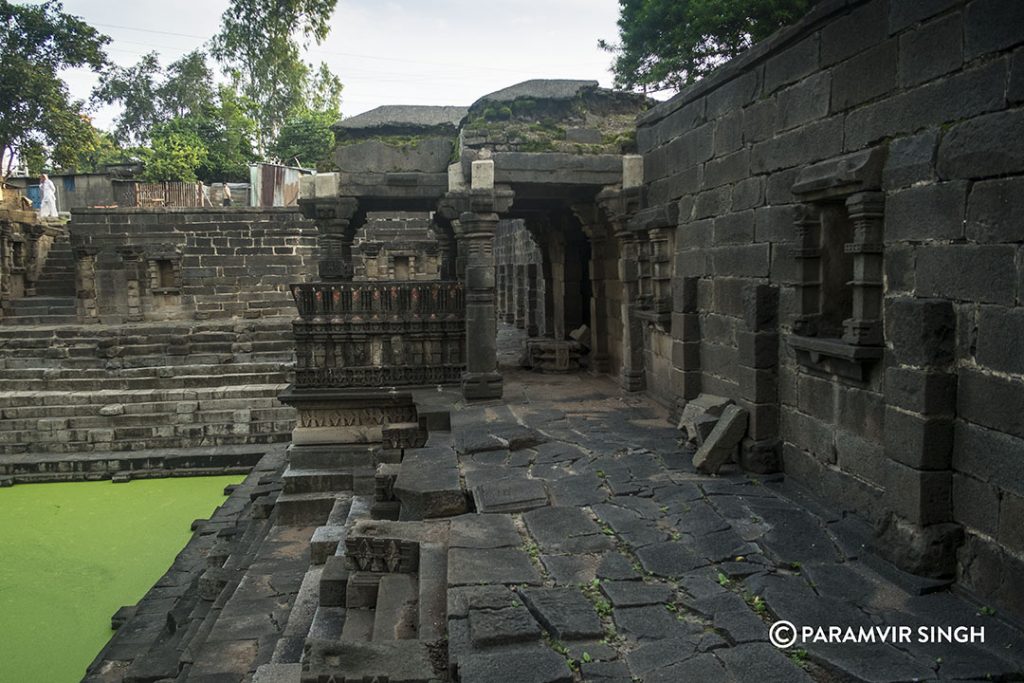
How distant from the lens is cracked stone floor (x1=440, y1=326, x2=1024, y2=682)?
297 centimetres

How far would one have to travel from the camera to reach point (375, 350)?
8.60m

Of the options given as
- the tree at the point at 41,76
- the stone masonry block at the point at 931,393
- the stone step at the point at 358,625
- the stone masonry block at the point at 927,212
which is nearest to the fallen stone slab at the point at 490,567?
the stone step at the point at 358,625

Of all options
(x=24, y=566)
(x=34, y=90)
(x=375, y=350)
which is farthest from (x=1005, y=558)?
(x=34, y=90)

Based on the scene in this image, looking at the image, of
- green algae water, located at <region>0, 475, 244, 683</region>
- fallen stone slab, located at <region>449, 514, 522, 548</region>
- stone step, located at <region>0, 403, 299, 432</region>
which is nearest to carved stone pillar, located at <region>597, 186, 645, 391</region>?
fallen stone slab, located at <region>449, 514, 522, 548</region>

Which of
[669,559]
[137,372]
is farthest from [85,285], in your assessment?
[669,559]

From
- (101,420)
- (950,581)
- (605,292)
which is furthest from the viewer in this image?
(101,420)

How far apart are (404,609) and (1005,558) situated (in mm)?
2897

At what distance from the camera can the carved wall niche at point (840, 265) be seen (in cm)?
418

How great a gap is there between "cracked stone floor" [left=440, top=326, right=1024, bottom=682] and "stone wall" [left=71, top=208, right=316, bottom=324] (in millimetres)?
14925

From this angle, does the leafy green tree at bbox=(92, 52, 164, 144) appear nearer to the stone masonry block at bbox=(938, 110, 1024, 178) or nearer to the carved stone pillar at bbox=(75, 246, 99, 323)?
the carved stone pillar at bbox=(75, 246, 99, 323)

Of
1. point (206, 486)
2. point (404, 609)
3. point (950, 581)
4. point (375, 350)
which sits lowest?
point (206, 486)

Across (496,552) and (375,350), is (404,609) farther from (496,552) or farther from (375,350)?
(375,350)

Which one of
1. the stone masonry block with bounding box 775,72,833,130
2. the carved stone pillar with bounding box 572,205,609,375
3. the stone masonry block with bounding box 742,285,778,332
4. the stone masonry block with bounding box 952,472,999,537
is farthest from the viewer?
the carved stone pillar with bounding box 572,205,609,375

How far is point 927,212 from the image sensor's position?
148 inches
